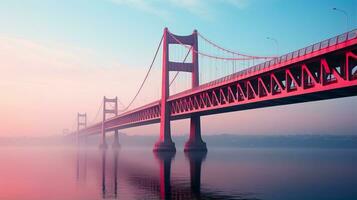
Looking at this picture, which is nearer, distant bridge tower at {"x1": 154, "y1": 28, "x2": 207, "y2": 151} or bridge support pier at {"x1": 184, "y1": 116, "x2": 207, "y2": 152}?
distant bridge tower at {"x1": 154, "y1": 28, "x2": 207, "y2": 151}

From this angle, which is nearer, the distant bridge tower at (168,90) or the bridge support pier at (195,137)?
the distant bridge tower at (168,90)

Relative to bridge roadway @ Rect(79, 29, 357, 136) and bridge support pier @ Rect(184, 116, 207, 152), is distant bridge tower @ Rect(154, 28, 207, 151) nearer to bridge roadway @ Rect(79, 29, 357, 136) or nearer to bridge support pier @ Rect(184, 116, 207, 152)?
bridge support pier @ Rect(184, 116, 207, 152)

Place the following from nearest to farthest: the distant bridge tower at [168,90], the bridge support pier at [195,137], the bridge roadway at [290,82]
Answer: the bridge roadway at [290,82], the distant bridge tower at [168,90], the bridge support pier at [195,137]

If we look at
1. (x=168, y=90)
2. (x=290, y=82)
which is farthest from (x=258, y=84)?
(x=168, y=90)

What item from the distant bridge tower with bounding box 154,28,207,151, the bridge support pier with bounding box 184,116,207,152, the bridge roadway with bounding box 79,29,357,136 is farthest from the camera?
the bridge support pier with bounding box 184,116,207,152

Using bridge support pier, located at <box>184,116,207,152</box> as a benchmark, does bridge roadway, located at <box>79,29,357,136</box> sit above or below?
above

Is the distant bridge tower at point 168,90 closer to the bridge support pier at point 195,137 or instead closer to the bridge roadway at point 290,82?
the bridge support pier at point 195,137

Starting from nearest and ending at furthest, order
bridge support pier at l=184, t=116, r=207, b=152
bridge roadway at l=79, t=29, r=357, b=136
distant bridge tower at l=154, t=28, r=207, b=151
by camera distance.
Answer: bridge roadway at l=79, t=29, r=357, b=136 → distant bridge tower at l=154, t=28, r=207, b=151 → bridge support pier at l=184, t=116, r=207, b=152
